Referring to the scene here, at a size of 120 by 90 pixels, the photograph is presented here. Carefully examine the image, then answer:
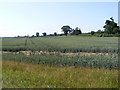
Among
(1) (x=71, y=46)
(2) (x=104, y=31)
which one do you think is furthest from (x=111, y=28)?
(1) (x=71, y=46)

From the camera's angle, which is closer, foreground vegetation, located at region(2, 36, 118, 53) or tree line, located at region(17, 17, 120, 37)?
foreground vegetation, located at region(2, 36, 118, 53)

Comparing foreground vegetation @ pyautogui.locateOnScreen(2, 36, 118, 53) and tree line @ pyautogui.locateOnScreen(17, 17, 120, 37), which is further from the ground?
tree line @ pyautogui.locateOnScreen(17, 17, 120, 37)

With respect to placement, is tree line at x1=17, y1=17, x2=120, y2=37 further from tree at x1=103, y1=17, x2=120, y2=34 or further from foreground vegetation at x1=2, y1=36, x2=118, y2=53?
foreground vegetation at x1=2, y1=36, x2=118, y2=53

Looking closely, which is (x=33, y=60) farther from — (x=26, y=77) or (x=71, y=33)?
(x=71, y=33)

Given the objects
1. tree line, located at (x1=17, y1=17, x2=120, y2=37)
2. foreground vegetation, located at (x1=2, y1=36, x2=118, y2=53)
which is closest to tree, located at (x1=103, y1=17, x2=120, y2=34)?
tree line, located at (x1=17, y1=17, x2=120, y2=37)

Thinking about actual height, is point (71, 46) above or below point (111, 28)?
below

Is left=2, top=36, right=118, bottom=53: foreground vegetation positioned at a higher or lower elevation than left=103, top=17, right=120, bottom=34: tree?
lower

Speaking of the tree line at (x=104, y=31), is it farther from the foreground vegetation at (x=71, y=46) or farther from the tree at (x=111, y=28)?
the foreground vegetation at (x=71, y=46)

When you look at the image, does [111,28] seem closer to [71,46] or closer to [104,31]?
[104,31]

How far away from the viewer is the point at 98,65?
1373 cm

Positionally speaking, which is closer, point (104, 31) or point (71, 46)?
point (71, 46)

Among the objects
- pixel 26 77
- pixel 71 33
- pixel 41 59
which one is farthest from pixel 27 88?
pixel 71 33

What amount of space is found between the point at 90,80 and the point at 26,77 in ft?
9.56

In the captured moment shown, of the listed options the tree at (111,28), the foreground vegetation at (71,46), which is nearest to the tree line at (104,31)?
the tree at (111,28)
